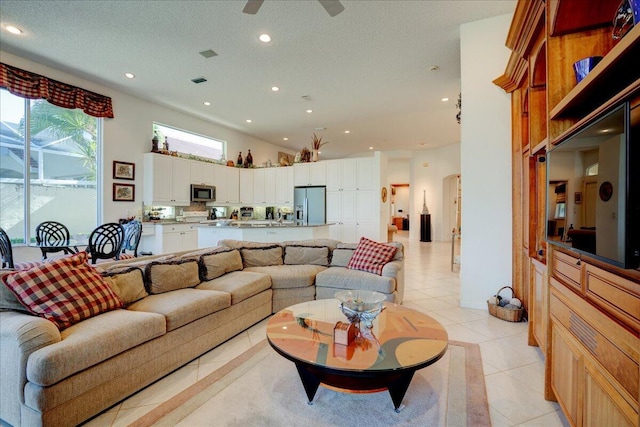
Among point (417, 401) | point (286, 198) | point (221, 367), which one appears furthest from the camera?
point (286, 198)

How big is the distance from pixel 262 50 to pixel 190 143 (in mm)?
3950

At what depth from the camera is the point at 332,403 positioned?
1.80m

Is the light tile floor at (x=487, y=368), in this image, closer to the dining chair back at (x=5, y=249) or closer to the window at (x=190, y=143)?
the dining chair back at (x=5, y=249)

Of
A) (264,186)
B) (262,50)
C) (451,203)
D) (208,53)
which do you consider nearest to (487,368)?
(262,50)

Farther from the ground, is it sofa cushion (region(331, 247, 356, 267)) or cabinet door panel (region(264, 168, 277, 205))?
cabinet door panel (region(264, 168, 277, 205))

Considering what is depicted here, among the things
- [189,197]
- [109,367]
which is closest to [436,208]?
[189,197]

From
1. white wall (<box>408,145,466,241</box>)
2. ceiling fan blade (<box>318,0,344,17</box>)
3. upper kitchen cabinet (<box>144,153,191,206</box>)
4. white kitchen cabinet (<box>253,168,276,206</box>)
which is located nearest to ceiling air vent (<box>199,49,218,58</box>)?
ceiling fan blade (<box>318,0,344,17</box>)

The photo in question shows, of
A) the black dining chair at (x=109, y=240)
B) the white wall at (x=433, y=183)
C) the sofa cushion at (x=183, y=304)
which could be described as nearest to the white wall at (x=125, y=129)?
the black dining chair at (x=109, y=240)

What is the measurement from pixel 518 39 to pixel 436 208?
8475 millimetres

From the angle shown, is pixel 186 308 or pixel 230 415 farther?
pixel 186 308

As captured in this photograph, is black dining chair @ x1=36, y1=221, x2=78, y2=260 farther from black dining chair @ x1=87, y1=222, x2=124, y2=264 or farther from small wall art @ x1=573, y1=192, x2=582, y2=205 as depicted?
small wall art @ x1=573, y1=192, x2=582, y2=205

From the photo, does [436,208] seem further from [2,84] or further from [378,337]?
[2,84]

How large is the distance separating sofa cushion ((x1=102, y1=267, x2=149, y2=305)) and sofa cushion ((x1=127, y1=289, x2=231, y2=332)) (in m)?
0.06

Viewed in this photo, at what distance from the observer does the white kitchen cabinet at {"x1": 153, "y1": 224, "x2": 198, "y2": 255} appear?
5.89 meters
